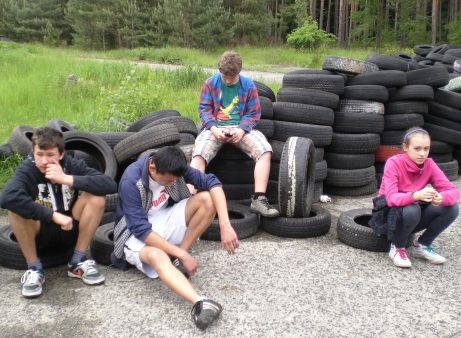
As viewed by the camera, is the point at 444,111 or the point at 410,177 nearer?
the point at 410,177

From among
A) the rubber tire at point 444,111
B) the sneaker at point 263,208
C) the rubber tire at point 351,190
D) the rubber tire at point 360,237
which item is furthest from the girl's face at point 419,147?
the rubber tire at point 444,111

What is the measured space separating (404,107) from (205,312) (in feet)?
17.5

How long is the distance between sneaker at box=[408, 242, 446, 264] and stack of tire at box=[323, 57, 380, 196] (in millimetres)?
2235

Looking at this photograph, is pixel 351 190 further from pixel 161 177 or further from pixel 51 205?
pixel 51 205

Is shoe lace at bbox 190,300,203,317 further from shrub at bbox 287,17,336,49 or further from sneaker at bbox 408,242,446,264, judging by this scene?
shrub at bbox 287,17,336,49

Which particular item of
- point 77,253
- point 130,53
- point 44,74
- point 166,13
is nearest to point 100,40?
point 166,13

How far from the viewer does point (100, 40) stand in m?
43.1

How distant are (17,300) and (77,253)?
23.0 inches

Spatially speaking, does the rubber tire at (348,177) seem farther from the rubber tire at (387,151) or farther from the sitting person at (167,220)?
the sitting person at (167,220)

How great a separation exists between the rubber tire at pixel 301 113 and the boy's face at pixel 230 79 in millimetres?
885

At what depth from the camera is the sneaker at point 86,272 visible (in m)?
3.80

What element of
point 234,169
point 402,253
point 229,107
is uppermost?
point 229,107

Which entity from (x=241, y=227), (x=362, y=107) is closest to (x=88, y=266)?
(x=241, y=227)

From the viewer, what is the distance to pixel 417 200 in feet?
13.5
